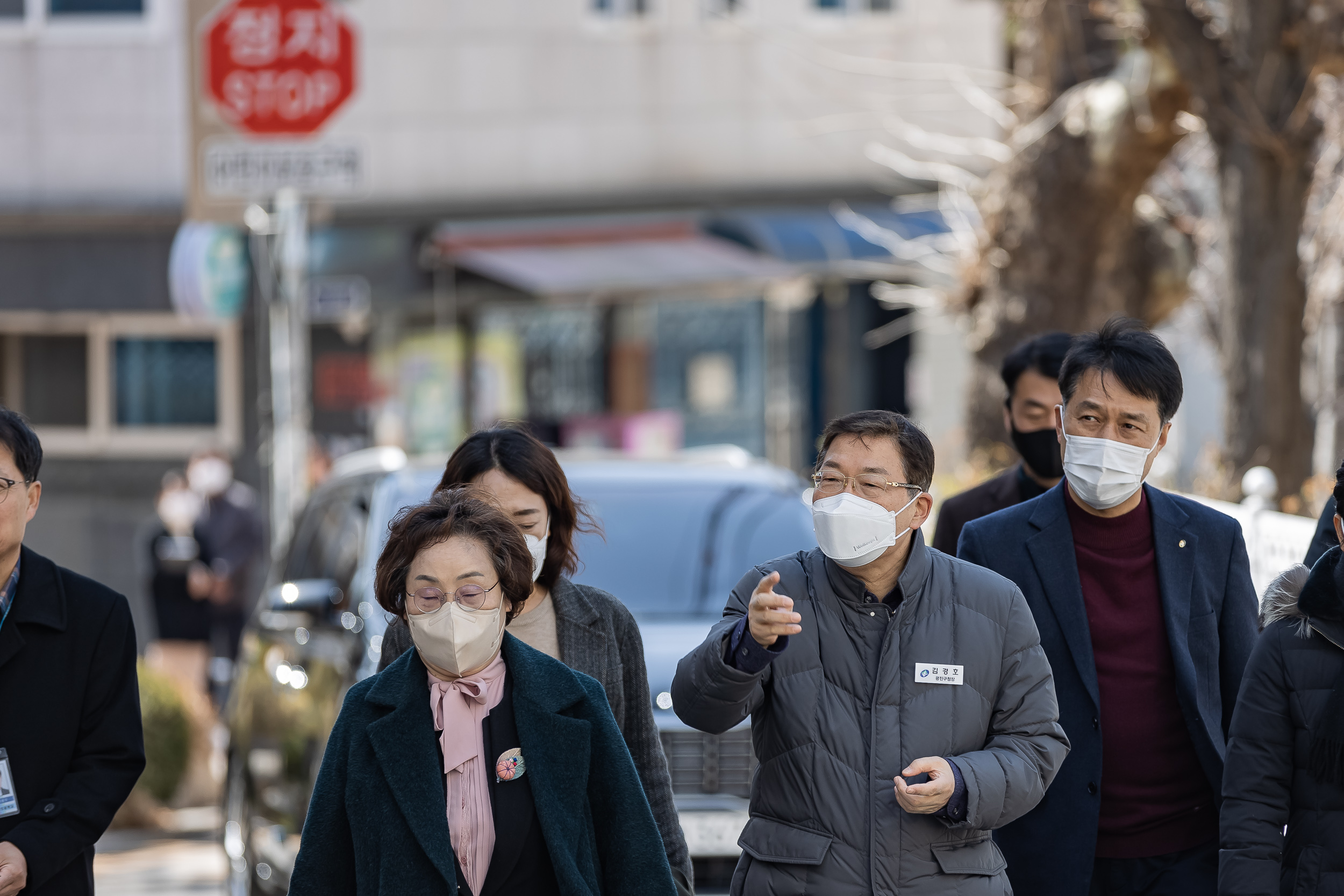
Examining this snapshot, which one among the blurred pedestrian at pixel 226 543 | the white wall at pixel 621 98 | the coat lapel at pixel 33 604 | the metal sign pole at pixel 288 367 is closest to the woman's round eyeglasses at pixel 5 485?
the coat lapel at pixel 33 604

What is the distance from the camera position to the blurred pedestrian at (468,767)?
3.18m

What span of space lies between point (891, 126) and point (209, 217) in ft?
38.6

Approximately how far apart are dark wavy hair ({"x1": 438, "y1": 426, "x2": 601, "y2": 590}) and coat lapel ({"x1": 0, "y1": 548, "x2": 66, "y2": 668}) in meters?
0.88

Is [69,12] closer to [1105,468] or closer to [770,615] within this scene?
[1105,468]

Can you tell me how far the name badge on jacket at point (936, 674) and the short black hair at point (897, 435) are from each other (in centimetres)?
38

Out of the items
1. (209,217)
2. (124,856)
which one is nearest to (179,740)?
(124,856)

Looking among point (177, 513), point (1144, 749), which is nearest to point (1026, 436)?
point (1144, 749)

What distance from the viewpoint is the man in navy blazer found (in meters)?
3.96

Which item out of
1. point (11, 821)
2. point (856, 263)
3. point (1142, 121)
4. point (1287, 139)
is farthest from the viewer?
→ point (856, 263)

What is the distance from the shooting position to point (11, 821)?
12.6 feet

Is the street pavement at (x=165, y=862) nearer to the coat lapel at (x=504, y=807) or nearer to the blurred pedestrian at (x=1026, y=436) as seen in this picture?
the blurred pedestrian at (x=1026, y=436)

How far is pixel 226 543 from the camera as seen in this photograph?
46.0 feet

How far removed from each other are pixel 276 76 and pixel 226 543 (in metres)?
5.20

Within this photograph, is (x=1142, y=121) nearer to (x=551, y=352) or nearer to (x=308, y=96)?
(x=308, y=96)
